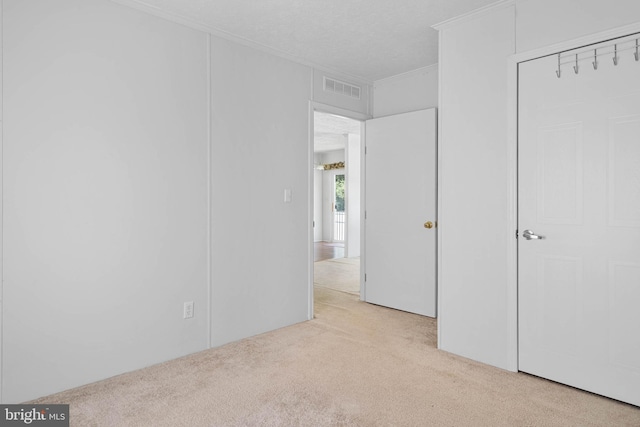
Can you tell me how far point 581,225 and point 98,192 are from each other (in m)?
3.04

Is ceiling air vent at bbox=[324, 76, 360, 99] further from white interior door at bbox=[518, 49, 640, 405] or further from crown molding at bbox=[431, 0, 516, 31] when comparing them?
white interior door at bbox=[518, 49, 640, 405]

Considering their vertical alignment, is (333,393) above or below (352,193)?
below

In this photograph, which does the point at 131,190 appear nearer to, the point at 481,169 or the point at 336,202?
the point at 481,169

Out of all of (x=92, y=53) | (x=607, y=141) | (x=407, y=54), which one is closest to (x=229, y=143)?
(x=92, y=53)

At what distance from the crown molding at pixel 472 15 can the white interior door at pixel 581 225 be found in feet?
1.51

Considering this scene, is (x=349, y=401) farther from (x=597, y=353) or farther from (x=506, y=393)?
(x=597, y=353)

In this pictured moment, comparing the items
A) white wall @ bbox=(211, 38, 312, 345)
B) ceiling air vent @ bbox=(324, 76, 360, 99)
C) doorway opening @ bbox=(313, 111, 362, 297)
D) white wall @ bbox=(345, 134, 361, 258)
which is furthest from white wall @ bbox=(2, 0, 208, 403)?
white wall @ bbox=(345, 134, 361, 258)

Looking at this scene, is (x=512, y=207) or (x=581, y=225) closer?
(x=581, y=225)

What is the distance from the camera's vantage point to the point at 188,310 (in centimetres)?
296

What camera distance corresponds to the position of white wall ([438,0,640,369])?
2633 millimetres

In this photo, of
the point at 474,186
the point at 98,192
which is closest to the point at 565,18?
the point at 474,186

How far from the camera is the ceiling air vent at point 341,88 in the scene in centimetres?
399

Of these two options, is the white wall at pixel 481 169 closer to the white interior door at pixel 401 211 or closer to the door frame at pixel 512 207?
the door frame at pixel 512 207

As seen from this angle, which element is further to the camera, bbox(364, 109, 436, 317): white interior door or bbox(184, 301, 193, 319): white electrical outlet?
bbox(364, 109, 436, 317): white interior door
